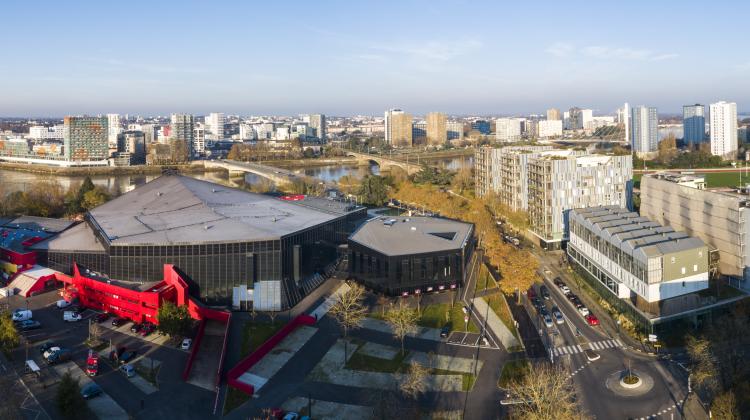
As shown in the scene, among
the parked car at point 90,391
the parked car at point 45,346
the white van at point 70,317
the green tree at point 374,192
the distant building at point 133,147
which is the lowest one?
the parked car at point 90,391

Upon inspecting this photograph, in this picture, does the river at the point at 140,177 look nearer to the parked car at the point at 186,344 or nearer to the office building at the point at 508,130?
the parked car at the point at 186,344

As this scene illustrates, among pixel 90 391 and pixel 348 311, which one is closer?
pixel 90 391

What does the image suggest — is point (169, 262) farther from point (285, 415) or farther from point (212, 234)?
point (285, 415)

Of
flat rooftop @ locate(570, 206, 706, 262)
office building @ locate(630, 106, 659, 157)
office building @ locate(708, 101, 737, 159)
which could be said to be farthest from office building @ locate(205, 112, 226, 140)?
flat rooftop @ locate(570, 206, 706, 262)

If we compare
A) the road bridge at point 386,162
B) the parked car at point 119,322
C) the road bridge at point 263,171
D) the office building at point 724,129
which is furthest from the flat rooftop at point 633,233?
the office building at point 724,129

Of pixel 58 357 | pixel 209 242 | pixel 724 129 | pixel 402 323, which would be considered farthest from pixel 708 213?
pixel 724 129

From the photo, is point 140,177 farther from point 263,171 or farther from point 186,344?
point 186,344
